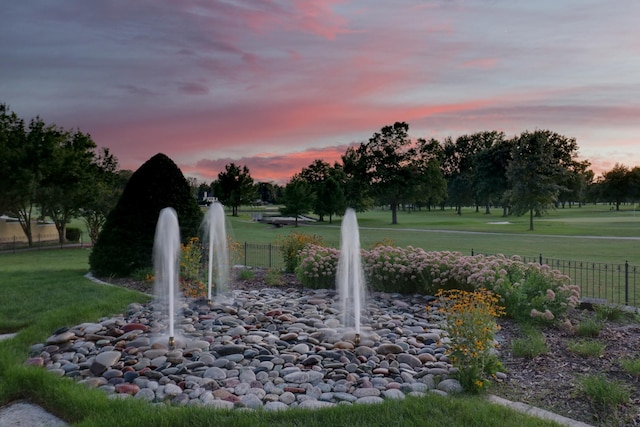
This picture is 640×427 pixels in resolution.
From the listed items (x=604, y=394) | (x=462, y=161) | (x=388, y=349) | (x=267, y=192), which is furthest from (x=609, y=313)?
(x=267, y=192)

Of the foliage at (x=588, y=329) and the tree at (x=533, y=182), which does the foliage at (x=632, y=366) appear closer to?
the foliage at (x=588, y=329)

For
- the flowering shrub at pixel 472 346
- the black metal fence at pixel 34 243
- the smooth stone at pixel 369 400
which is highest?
the flowering shrub at pixel 472 346

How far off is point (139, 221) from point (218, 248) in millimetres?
2470

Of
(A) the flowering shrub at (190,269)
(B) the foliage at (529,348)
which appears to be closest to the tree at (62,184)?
(A) the flowering shrub at (190,269)

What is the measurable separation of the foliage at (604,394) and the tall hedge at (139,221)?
445 inches

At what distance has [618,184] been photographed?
9031 centimetres

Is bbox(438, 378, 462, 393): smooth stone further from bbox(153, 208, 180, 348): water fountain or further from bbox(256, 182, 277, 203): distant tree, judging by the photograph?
bbox(256, 182, 277, 203): distant tree

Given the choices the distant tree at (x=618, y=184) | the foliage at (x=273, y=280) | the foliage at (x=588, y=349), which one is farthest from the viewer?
the distant tree at (x=618, y=184)

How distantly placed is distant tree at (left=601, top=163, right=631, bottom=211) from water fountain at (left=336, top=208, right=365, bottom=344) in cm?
9321

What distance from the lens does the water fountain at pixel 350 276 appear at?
28.2ft

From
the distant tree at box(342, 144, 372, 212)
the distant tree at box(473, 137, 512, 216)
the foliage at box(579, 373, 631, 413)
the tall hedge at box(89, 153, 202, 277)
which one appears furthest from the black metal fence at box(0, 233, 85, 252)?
the distant tree at box(473, 137, 512, 216)

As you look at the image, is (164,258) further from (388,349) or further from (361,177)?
(361,177)

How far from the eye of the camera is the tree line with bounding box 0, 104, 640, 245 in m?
30.1

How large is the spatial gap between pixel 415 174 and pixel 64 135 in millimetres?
37663
